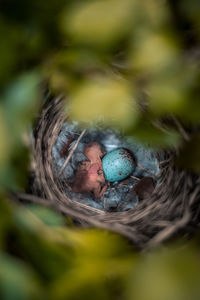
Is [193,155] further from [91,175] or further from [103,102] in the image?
[91,175]

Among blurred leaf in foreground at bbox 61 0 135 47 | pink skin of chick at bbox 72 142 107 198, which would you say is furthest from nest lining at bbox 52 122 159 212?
blurred leaf in foreground at bbox 61 0 135 47

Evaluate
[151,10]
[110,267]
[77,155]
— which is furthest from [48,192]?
[151,10]

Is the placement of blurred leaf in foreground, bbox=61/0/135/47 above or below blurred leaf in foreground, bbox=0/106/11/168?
above

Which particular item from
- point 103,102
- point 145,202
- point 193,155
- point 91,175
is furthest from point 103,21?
point 91,175

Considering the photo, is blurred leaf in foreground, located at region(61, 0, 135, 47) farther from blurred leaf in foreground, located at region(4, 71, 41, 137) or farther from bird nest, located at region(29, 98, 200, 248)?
bird nest, located at region(29, 98, 200, 248)

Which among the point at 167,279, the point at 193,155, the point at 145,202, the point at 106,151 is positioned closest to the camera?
the point at 167,279

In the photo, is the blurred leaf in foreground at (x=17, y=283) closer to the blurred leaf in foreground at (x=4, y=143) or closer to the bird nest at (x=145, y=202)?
the blurred leaf in foreground at (x=4, y=143)

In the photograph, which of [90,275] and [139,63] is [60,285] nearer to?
[90,275]
